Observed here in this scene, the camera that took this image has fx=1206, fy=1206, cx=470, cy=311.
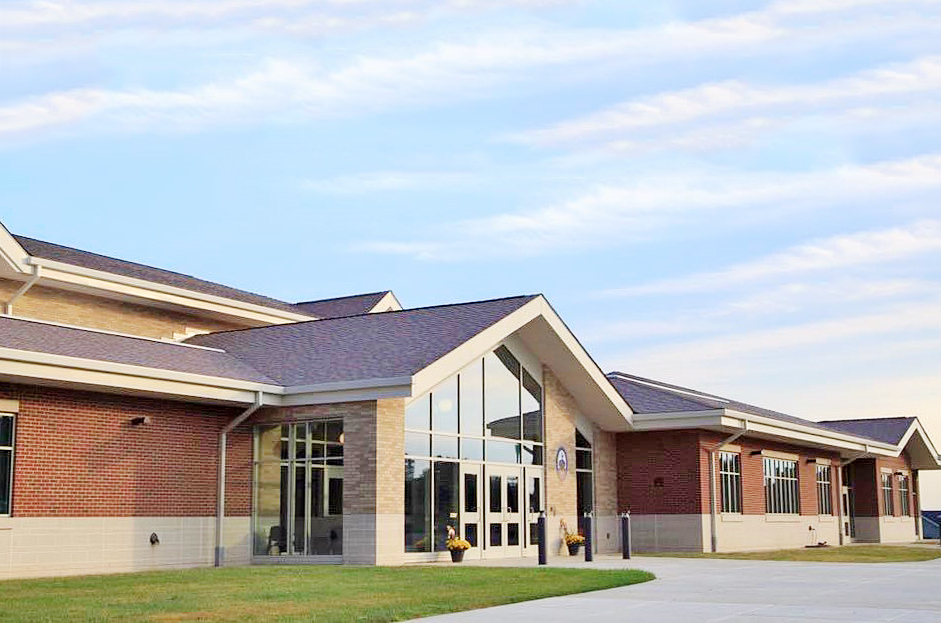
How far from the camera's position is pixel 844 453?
41594 millimetres

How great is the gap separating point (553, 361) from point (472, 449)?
11.9 ft

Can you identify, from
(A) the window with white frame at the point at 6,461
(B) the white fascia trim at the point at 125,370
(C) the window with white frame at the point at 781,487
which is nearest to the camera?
(B) the white fascia trim at the point at 125,370

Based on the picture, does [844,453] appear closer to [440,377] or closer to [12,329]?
[440,377]

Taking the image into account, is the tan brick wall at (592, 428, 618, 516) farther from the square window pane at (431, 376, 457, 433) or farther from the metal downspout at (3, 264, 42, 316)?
the metal downspout at (3, 264, 42, 316)

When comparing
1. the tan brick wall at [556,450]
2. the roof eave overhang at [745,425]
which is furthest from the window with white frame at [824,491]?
the tan brick wall at [556,450]

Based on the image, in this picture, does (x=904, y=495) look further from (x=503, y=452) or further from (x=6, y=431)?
(x=6, y=431)

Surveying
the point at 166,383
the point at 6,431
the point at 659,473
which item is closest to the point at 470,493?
the point at 659,473

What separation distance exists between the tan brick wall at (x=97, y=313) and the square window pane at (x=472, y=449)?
7.17 m

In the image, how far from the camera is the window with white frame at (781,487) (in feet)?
113

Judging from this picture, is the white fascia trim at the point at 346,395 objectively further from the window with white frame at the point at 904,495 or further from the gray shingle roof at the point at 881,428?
the window with white frame at the point at 904,495

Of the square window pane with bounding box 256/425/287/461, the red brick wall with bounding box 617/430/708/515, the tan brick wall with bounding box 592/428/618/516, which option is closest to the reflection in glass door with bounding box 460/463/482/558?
the square window pane with bounding box 256/425/287/461

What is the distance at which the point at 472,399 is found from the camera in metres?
25.6

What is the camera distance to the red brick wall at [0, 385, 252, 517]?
1945 centimetres

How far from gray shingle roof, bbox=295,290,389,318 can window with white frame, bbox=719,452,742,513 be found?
1219cm
